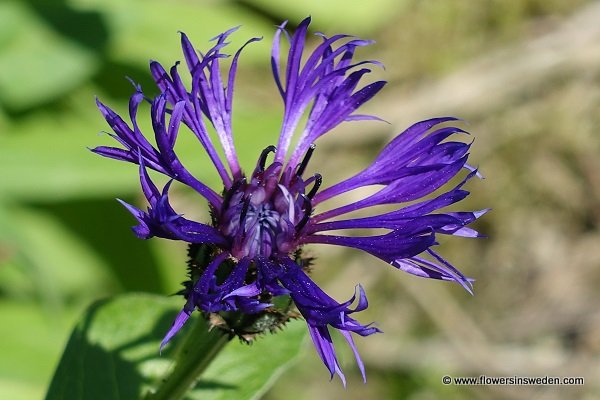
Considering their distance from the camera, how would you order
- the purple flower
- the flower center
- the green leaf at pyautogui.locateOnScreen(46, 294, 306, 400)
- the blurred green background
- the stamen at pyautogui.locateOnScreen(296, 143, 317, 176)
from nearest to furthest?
the purple flower → the flower center → the stamen at pyautogui.locateOnScreen(296, 143, 317, 176) → the green leaf at pyautogui.locateOnScreen(46, 294, 306, 400) → the blurred green background

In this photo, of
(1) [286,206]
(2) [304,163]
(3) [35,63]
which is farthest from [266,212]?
(3) [35,63]

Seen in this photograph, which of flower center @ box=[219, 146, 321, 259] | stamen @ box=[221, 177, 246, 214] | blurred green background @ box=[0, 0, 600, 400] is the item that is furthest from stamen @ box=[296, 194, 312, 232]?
blurred green background @ box=[0, 0, 600, 400]

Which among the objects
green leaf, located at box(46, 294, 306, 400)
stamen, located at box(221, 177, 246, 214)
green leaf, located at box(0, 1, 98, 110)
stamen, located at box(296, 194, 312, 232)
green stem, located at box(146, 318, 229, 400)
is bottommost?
green leaf, located at box(46, 294, 306, 400)

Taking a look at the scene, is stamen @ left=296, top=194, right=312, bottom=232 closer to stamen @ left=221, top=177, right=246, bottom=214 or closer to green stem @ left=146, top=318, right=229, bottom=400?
stamen @ left=221, top=177, right=246, bottom=214

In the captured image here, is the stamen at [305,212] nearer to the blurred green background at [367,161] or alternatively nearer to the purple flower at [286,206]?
the purple flower at [286,206]

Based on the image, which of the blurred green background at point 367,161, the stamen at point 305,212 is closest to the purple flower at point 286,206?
the stamen at point 305,212
